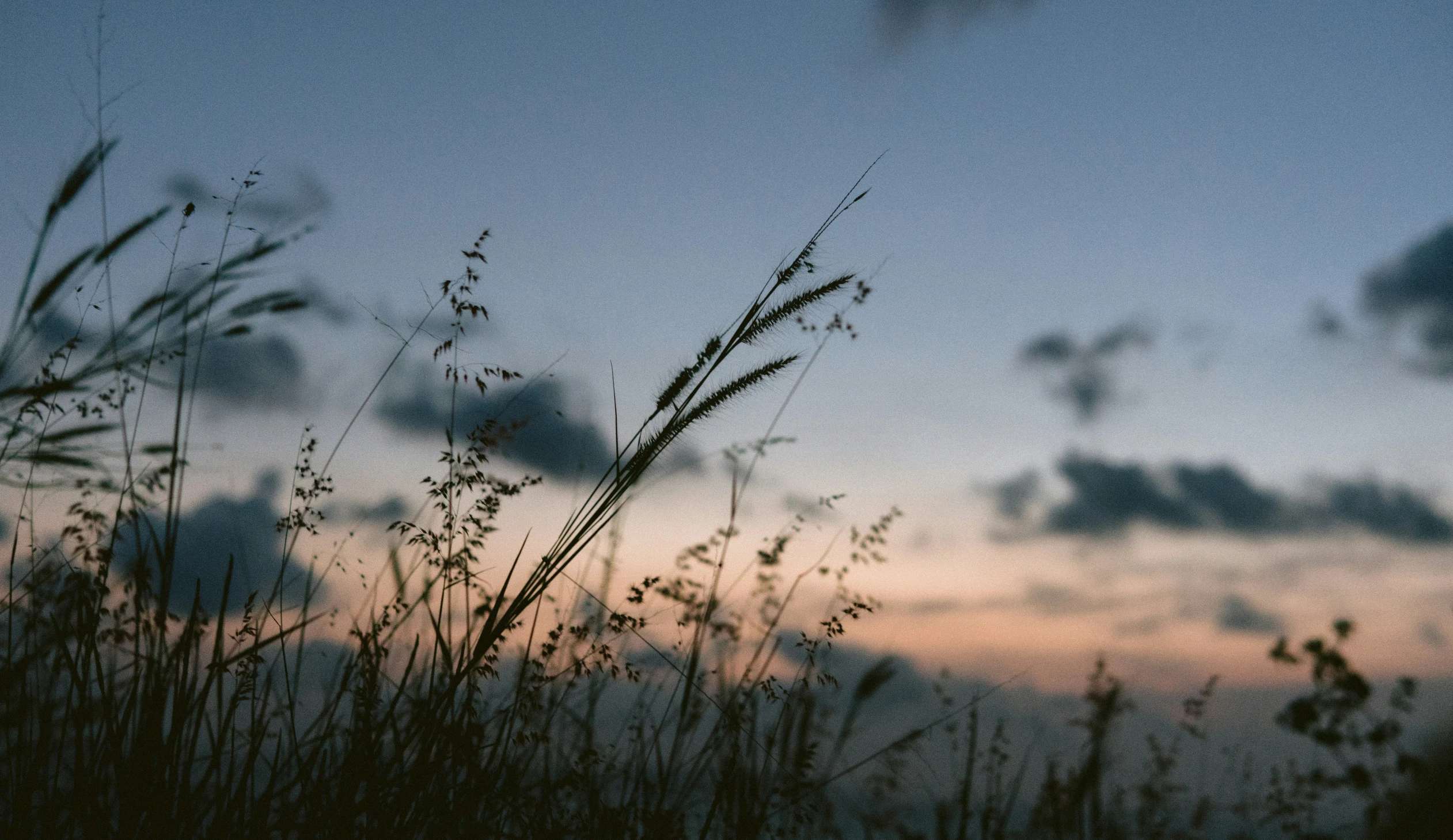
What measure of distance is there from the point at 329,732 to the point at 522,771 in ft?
1.84

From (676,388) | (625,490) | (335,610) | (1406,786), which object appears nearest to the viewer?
(1406,786)

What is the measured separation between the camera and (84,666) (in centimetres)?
215

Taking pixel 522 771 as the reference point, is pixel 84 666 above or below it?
above

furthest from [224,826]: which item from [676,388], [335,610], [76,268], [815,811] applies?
[815,811]

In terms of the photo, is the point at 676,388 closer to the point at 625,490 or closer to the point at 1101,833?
the point at 625,490

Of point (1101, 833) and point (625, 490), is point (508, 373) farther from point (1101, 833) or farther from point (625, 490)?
point (1101, 833)

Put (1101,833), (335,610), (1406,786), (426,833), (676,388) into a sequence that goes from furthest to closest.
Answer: (335,610)
(426,833)
(1101,833)
(676,388)
(1406,786)

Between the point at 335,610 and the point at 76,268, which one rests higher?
the point at 76,268

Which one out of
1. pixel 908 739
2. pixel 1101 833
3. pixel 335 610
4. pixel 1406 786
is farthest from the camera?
pixel 335 610

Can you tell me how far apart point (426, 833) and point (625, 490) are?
101 centimetres

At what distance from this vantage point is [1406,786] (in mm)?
334

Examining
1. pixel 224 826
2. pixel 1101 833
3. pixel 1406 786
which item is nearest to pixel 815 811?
pixel 1101 833

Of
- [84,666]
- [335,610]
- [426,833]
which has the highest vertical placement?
[335,610]

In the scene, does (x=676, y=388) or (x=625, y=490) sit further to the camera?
(x=676, y=388)
